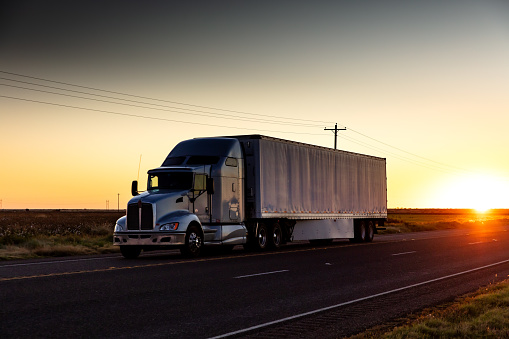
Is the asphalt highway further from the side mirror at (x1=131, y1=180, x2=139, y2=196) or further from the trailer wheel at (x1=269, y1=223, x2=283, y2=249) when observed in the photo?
the trailer wheel at (x1=269, y1=223, x2=283, y2=249)

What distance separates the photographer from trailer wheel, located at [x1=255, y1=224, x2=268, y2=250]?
79.7ft

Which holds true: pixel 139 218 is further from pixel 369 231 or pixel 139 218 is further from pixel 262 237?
pixel 369 231

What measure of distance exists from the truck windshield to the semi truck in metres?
0.03

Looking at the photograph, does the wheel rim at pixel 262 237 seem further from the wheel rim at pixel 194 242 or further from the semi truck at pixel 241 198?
the wheel rim at pixel 194 242

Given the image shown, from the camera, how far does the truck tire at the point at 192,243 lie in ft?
67.6

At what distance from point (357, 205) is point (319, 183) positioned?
14.4ft

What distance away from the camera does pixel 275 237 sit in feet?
83.5

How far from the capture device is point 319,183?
28.2 metres

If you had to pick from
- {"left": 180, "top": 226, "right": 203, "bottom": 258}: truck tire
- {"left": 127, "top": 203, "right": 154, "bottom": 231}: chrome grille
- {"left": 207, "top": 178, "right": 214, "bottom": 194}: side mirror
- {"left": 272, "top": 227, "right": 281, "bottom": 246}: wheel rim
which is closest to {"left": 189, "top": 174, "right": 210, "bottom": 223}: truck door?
{"left": 207, "top": 178, "right": 214, "bottom": 194}: side mirror

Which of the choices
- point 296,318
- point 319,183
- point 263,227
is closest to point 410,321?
point 296,318

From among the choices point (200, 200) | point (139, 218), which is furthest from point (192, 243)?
point (139, 218)

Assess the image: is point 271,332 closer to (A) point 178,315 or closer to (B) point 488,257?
(A) point 178,315

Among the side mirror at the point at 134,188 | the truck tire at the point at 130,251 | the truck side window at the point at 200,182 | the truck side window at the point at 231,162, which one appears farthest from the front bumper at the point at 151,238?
the truck side window at the point at 231,162

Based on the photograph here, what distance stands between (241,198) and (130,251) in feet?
15.1
